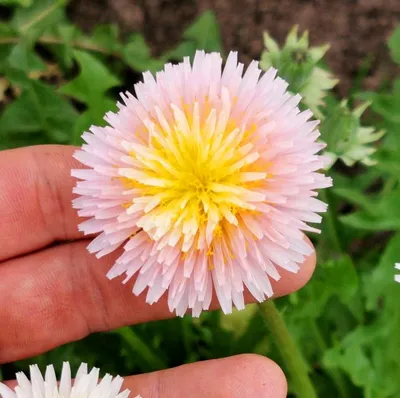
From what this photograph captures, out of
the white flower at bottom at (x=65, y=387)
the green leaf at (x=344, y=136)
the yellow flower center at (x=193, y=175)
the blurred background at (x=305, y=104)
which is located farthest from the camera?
the blurred background at (x=305, y=104)

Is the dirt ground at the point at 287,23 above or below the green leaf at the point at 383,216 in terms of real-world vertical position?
above

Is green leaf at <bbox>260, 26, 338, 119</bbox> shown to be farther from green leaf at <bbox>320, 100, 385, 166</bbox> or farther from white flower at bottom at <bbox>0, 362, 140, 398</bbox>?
white flower at bottom at <bbox>0, 362, 140, 398</bbox>

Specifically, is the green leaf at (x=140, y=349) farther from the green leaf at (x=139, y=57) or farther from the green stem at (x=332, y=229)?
the green leaf at (x=139, y=57)

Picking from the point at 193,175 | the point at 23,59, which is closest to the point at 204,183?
the point at 193,175

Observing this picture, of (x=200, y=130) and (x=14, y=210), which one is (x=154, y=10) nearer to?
(x=14, y=210)

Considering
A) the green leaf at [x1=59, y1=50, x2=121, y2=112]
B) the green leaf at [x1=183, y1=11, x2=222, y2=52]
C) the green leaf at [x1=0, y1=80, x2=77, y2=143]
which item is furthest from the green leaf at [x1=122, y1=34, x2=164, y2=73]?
the green leaf at [x1=59, y1=50, x2=121, y2=112]

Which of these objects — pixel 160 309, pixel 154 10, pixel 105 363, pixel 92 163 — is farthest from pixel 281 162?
pixel 154 10

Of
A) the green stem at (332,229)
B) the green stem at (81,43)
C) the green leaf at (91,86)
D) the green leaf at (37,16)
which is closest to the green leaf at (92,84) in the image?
the green leaf at (91,86)
